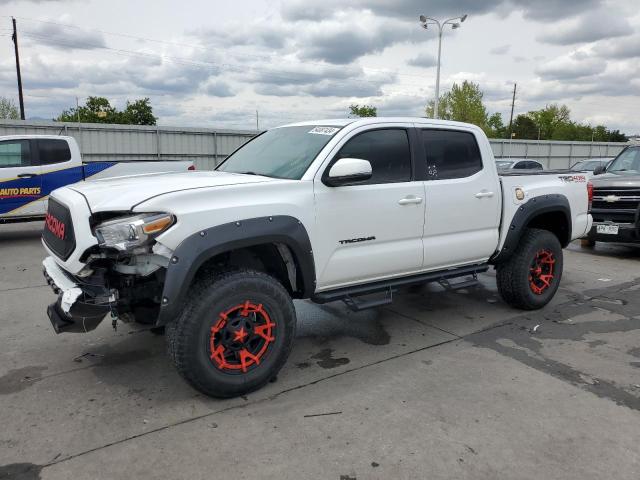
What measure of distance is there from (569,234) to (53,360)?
5.23 metres

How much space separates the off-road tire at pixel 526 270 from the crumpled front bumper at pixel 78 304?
385 cm

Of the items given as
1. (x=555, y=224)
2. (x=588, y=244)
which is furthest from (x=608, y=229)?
(x=555, y=224)

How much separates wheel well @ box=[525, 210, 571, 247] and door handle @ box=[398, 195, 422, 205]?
1842mm

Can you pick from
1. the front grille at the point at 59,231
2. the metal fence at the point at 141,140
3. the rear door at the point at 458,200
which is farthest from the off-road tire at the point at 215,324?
the metal fence at the point at 141,140

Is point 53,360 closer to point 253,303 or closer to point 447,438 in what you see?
point 253,303

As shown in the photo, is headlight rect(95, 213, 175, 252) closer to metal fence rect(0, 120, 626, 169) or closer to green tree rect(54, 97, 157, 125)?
metal fence rect(0, 120, 626, 169)

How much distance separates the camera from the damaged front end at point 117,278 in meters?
3.16

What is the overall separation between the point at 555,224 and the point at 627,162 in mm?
5123

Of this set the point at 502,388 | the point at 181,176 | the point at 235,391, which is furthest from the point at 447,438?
the point at 181,176

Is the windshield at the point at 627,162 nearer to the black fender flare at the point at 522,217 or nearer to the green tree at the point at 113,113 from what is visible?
the black fender flare at the point at 522,217

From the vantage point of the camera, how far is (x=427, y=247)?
447cm

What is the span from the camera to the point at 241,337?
11.3 feet

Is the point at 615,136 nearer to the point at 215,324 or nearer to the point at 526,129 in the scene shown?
the point at 526,129

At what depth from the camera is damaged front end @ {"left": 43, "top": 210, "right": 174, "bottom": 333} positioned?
10.4 ft
